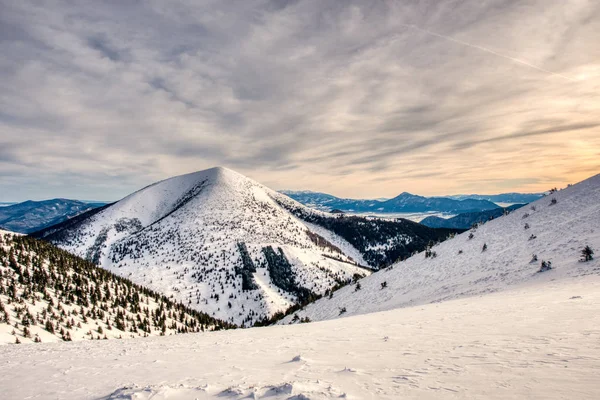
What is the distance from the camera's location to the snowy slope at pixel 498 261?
16.3 metres

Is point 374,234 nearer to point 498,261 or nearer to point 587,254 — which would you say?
point 498,261

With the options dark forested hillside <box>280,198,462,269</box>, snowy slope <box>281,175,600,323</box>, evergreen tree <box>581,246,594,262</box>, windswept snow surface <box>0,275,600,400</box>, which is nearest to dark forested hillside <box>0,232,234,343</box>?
windswept snow surface <box>0,275,600,400</box>

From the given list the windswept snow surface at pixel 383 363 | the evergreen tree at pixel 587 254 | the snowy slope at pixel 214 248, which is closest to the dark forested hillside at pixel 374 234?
the snowy slope at pixel 214 248

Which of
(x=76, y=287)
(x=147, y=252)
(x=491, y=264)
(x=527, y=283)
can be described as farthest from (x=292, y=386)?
(x=147, y=252)

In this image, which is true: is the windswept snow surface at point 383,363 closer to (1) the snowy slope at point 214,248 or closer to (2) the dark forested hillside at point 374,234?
(1) the snowy slope at point 214,248

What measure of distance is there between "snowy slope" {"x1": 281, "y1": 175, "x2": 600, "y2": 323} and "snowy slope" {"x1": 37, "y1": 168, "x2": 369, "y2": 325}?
30.9 m

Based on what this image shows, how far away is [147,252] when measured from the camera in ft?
285

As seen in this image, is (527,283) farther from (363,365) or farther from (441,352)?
(363,365)

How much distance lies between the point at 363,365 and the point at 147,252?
9551cm

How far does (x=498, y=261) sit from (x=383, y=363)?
18.2 m

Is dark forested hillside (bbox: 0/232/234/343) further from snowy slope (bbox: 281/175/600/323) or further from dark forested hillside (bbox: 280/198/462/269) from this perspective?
dark forested hillside (bbox: 280/198/462/269)

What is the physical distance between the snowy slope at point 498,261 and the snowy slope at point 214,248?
30.9 metres

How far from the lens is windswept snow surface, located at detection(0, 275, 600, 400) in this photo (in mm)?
4371

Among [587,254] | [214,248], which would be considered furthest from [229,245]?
[587,254]
